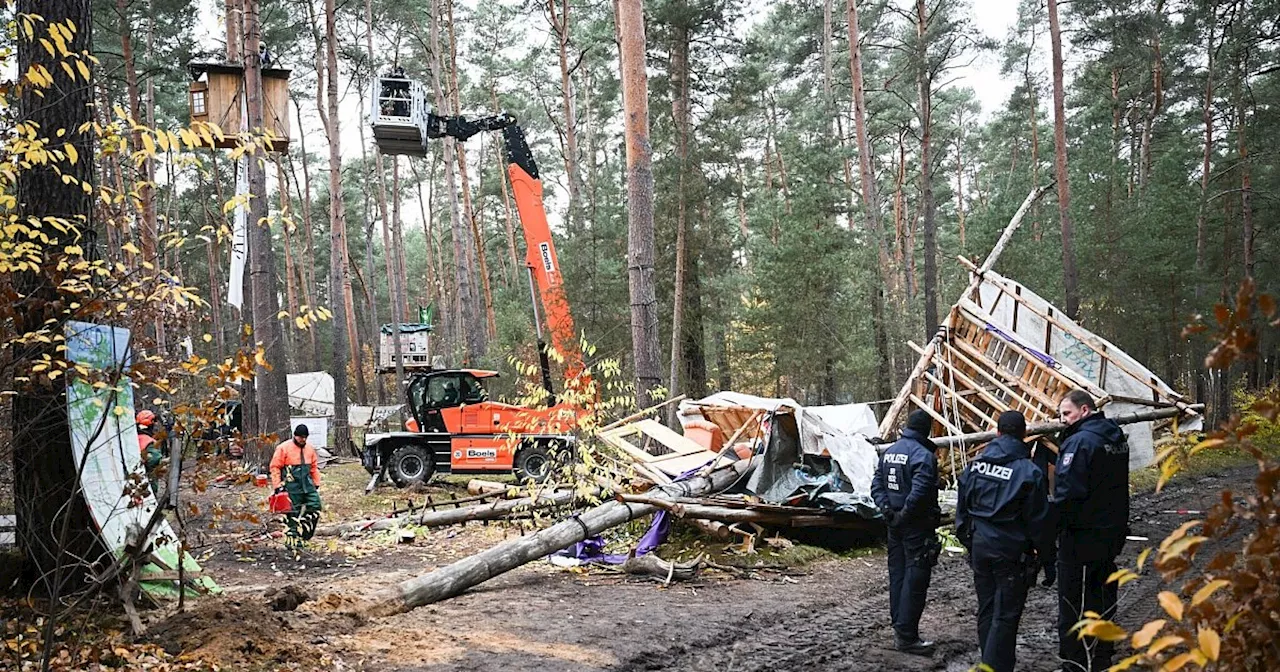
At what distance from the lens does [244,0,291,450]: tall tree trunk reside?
1444cm

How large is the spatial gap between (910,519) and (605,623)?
262cm

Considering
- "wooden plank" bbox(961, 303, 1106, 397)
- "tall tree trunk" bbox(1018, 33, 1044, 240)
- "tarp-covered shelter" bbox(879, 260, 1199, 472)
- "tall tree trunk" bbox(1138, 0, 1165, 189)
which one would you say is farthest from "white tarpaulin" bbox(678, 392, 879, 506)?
"tall tree trunk" bbox(1018, 33, 1044, 240)

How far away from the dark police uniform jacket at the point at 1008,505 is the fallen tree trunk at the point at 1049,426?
574cm

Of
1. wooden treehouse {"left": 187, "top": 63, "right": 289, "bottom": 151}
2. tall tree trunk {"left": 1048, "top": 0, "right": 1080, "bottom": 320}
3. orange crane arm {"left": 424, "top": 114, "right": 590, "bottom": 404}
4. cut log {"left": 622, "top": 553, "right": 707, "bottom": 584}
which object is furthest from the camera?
tall tree trunk {"left": 1048, "top": 0, "right": 1080, "bottom": 320}

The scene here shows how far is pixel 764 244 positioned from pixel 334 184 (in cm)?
1166

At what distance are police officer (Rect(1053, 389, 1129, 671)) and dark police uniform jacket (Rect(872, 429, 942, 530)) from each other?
88 cm

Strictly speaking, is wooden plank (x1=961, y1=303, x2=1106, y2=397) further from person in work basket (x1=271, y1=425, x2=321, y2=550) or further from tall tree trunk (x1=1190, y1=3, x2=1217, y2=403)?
tall tree trunk (x1=1190, y1=3, x2=1217, y2=403)

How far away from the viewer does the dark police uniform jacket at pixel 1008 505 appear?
17.5ft

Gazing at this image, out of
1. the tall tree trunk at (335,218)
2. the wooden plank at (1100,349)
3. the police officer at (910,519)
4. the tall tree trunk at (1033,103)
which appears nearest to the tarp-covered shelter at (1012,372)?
the wooden plank at (1100,349)

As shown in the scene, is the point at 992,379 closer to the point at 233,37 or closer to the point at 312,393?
the point at 233,37

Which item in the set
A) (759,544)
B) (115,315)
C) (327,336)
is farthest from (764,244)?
(327,336)

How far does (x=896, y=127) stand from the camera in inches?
1180

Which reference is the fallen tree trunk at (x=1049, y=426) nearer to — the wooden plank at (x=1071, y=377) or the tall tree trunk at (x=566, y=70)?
the wooden plank at (x=1071, y=377)

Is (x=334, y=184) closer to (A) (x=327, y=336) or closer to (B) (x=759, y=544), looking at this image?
(B) (x=759, y=544)
